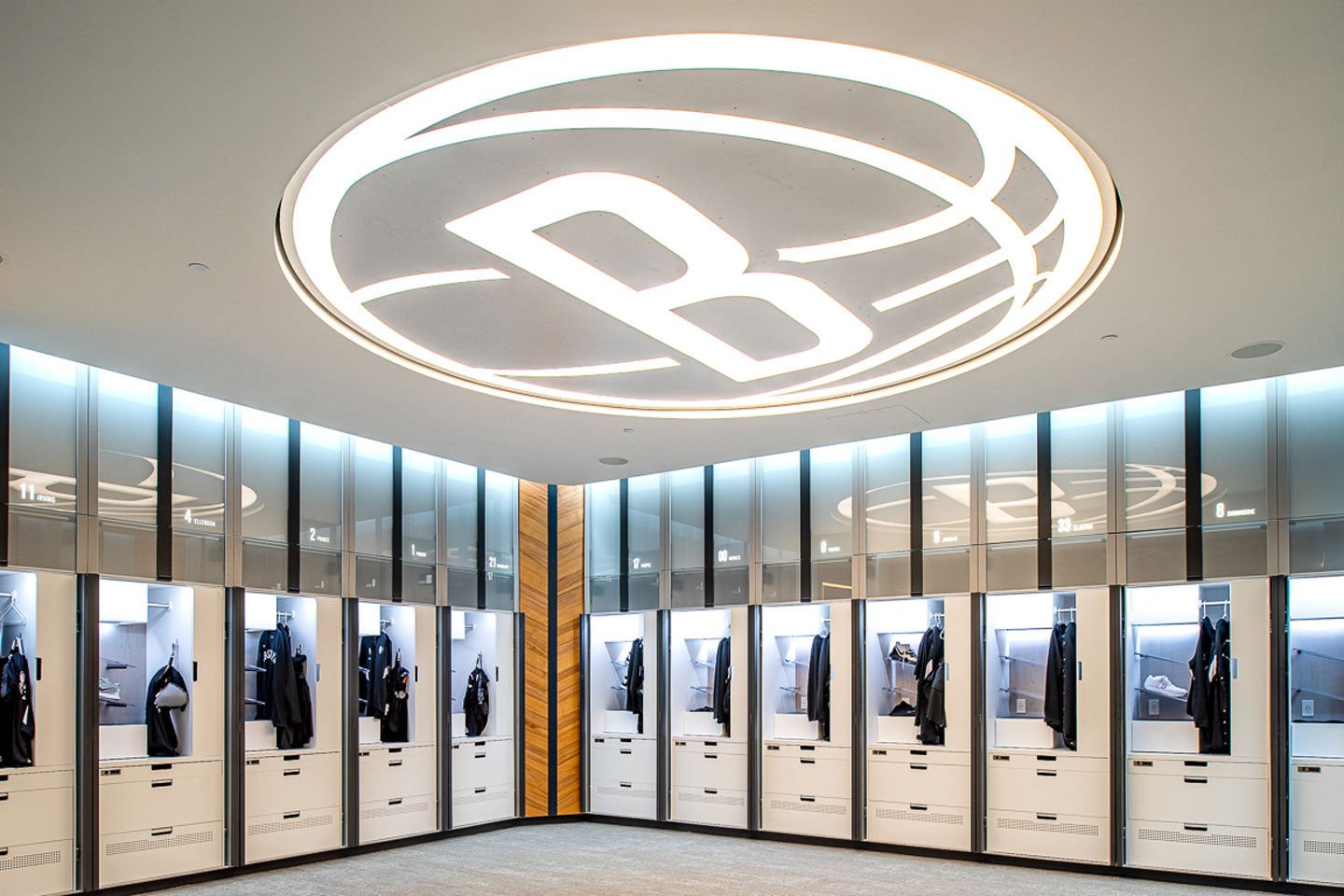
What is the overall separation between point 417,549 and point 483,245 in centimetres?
521

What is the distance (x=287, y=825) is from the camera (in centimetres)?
792

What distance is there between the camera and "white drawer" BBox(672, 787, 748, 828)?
930 cm

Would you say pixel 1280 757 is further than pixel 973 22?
Yes

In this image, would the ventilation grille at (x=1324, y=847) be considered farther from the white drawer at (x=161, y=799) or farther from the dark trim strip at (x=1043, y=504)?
the white drawer at (x=161, y=799)

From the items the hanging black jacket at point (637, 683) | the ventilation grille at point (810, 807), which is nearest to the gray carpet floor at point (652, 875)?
the ventilation grille at point (810, 807)

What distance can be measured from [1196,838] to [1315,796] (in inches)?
32.7

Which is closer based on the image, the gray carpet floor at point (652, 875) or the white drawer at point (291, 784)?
the gray carpet floor at point (652, 875)

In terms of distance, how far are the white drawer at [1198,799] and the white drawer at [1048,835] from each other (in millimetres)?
304

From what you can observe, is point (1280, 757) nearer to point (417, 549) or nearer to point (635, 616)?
point (635, 616)

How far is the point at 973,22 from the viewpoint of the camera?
10.1 ft

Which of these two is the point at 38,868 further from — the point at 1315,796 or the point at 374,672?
the point at 1315,796

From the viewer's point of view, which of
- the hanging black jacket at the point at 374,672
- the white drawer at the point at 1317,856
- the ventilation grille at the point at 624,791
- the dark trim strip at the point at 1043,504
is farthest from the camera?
the ventilation grille at the point at 624,791

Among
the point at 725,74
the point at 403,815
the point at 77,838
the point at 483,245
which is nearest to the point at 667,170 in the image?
the point at 725,74

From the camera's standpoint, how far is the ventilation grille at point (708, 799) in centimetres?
932
